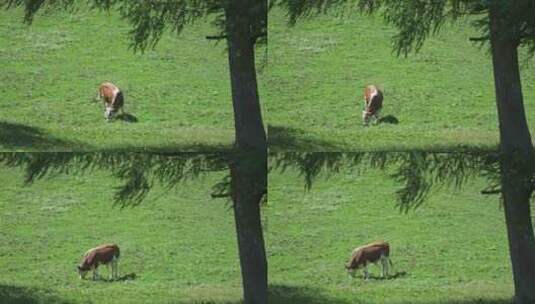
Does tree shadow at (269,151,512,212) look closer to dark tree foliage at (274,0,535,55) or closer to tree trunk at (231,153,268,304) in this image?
tree trunk at (231,153,268,304)

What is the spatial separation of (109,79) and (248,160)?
0.78 m

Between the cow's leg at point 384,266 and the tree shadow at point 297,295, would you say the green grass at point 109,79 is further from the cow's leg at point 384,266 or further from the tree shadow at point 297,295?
the cow's leg at point 384,266

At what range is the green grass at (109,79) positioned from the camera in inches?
282

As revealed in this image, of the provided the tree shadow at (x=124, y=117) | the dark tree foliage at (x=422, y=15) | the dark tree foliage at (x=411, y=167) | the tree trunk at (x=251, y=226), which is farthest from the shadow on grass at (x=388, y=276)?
the tree shadow at (x=124, y=117)

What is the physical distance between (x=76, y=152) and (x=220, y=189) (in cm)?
70

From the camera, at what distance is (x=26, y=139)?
23.3ft

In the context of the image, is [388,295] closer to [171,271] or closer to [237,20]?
[171,271]

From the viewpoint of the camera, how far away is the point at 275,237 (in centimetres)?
716

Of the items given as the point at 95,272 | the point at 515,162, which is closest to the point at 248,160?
the point at 95,272

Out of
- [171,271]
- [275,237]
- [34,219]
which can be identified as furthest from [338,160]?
[34,219]

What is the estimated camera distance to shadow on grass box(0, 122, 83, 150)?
7.09 metres

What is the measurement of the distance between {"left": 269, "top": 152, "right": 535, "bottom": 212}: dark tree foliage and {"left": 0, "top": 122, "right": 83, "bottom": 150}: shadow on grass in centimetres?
101

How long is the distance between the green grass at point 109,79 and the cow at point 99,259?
1.60 ft

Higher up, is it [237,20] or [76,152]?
[237,20]
